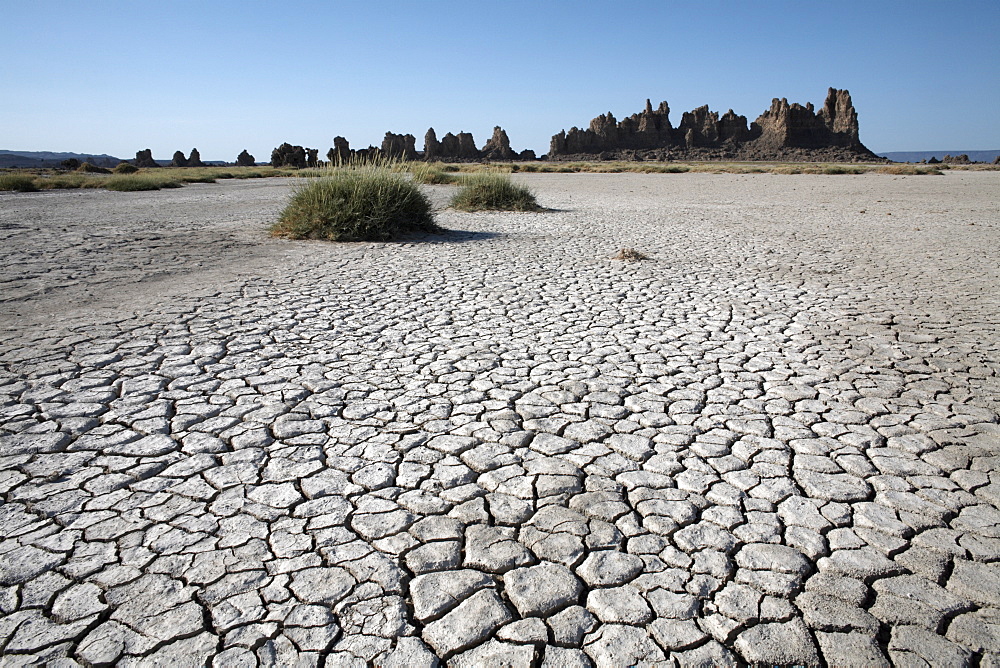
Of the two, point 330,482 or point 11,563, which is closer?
point 11,563

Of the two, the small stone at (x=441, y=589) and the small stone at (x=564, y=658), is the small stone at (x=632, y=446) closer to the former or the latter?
the small stone at (x=441, y=589)

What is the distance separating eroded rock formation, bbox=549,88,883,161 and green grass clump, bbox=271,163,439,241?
84.8m

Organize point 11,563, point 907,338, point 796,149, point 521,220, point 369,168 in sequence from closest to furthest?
point 11,563 → point 907,338 → point 369,168 → point 521,220 → point 796,149

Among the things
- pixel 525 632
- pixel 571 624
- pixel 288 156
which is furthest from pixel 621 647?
pixel 288 156

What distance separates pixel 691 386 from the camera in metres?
3.98

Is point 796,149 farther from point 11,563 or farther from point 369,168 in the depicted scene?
point 11,563

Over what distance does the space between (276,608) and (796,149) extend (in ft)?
353

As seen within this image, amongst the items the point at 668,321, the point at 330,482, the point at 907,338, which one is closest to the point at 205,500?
the point at 330,482

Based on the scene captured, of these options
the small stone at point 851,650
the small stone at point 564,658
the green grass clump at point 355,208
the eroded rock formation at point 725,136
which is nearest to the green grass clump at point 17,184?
the green grass clump at point 355,208

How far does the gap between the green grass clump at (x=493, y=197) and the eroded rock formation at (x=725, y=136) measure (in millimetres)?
79520

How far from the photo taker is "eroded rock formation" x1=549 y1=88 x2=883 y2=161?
95562mm

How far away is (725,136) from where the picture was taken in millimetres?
104188

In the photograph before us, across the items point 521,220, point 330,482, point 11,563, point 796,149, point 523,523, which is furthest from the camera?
point 796,149

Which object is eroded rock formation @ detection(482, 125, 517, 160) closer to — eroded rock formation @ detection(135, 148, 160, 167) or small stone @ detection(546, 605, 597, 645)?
eroded rock formation @ detection(135, 148, 160, 167)
